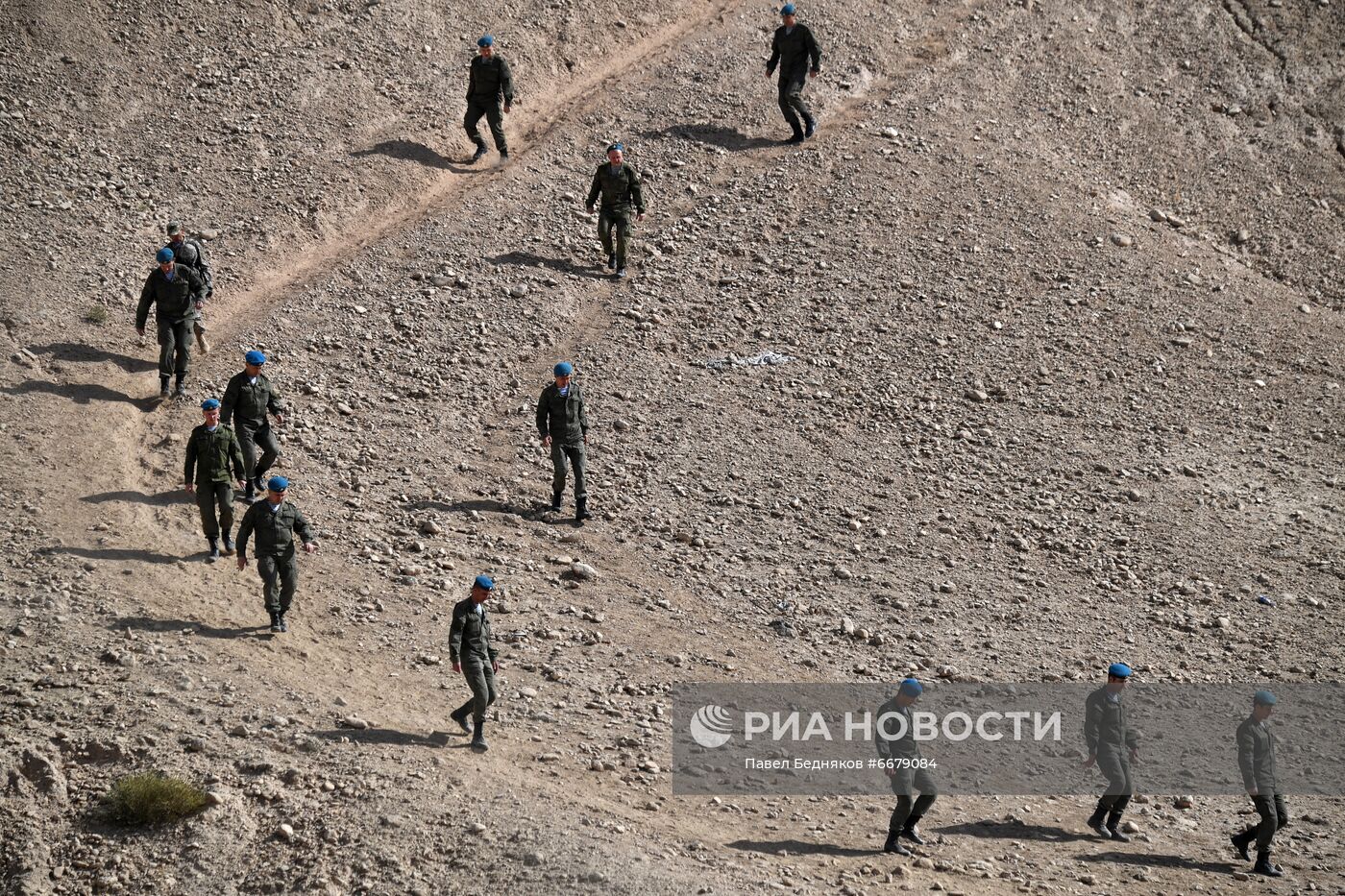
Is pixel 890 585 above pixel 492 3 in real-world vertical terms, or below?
below

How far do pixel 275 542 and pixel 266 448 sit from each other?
2283 mm

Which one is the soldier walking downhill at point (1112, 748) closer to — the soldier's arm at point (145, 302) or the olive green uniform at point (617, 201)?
the olive green uniform at point (617, 201)

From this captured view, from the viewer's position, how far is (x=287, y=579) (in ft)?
43.5

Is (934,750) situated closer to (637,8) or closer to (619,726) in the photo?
(619,726)

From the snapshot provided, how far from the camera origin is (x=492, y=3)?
77.5ft

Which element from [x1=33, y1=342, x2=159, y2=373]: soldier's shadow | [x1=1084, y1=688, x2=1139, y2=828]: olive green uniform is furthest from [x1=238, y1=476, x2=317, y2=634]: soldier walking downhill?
[x1=1084, y1=688, x2=1139, y2=828]: olive green uniform

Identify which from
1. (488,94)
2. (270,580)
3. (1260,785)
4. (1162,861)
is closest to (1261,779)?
(1260,785)

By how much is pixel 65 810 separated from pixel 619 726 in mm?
4665

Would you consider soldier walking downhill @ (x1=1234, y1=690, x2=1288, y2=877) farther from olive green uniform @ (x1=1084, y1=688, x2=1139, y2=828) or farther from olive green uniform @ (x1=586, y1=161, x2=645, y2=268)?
olive green uniform @ (x1=586, y1=161, x2=645, y2=268)

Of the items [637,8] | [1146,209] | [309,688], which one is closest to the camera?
[309,688]

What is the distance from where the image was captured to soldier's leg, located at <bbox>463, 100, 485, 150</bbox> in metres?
21.1

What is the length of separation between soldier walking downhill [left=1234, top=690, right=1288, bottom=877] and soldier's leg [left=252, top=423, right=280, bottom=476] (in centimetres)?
984

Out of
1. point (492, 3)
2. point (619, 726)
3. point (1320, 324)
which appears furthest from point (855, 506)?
point (492, 3)

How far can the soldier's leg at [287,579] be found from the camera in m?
13.2
